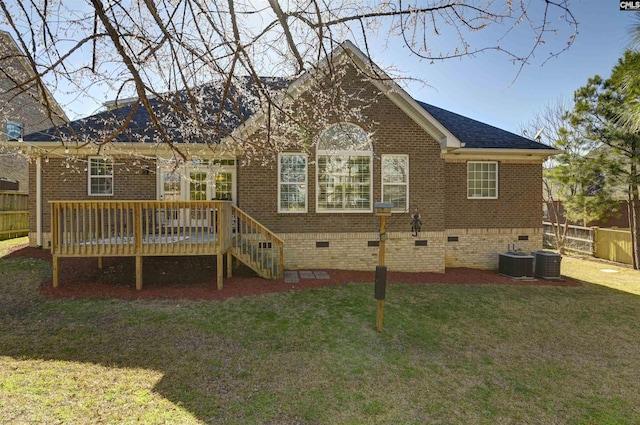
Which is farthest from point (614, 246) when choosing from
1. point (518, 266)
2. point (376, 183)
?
point (376, 183)

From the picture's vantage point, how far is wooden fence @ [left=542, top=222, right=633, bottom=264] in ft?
44.9

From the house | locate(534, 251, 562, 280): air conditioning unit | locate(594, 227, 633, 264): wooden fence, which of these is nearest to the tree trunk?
locate(594, 227, 633, 264): wooden fence

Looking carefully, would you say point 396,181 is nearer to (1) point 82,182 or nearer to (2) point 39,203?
(1) point 82,182

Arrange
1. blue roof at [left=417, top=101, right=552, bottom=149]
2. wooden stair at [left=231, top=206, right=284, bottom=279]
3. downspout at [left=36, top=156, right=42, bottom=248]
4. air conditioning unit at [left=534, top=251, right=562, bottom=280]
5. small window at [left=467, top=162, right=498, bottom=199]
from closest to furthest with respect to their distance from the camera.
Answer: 1. wooden stair at [left=231, top=206, right=284, bottom=279]
2. downspout at [left=36, top=156, right=42, bottom=248]
3. air conditioning unit at [left=534, top=251, right=562, bottom=280]
4. blue roof at [left=417, top=101, right=552, bottom=149]
5. small window at [left=467, top=162, right=498, bottom=199]

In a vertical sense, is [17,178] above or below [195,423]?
above

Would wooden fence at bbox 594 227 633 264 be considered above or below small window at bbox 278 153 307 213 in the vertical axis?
below

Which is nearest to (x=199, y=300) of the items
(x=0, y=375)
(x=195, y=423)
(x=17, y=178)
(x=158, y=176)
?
(x=0, y=375)

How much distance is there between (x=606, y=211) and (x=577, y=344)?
10455 mm

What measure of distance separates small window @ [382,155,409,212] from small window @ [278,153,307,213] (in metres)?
2.53

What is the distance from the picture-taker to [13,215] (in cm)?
1446

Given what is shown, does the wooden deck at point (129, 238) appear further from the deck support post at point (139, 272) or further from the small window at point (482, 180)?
the small window at point (482, 180)

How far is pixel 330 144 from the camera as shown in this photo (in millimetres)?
9750

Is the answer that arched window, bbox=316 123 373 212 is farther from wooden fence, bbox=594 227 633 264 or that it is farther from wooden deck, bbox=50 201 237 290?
wooden fence, bbox=594 227 633 264

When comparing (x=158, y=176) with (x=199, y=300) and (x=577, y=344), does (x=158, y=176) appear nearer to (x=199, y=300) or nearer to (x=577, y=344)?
(x=199, y=300)
